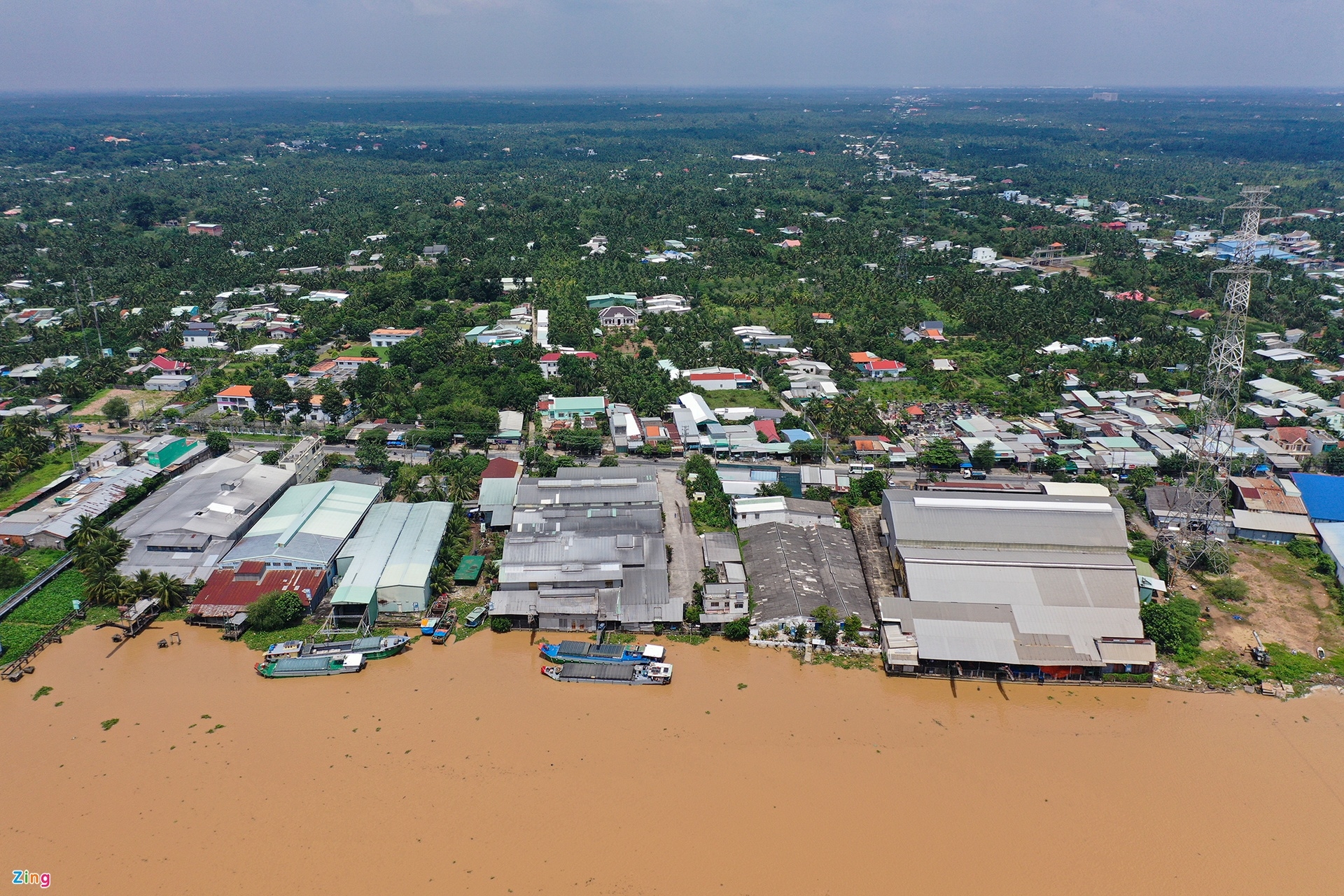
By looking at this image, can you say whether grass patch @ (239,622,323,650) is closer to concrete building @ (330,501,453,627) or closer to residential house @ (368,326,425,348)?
concrete building @ (330,501,453,627)

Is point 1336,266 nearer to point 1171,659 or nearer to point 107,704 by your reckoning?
point 1171,659

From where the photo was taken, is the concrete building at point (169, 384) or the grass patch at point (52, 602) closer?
the grass patch at point (52, 602)

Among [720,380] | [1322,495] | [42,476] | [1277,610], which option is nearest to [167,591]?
[42,476]

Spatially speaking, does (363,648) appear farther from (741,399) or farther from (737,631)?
(741,399)

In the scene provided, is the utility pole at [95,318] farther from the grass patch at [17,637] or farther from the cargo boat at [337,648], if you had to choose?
the cargo boat at [337,648]

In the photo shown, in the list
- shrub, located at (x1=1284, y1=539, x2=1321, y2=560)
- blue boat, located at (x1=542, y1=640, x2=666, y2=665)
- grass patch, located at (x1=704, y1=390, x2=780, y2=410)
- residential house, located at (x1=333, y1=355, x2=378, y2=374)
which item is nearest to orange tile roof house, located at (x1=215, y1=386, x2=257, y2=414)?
residential house, located at (x1=333, y1=355, x2=378, y2=374)

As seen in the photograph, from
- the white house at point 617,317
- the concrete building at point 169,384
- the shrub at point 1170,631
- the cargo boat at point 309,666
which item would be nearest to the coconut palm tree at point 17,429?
the concrete building at point 169,384
